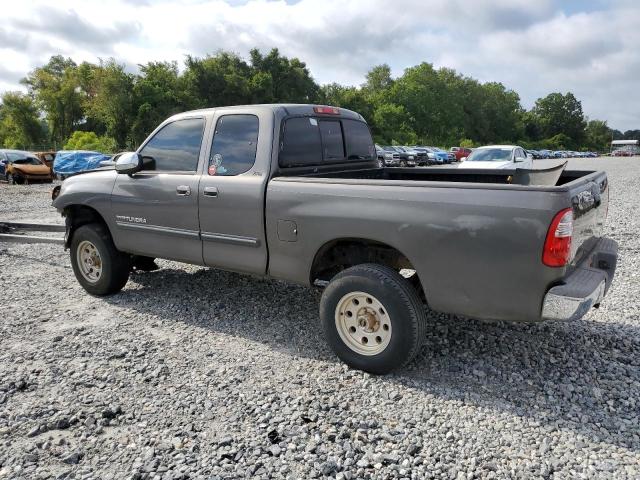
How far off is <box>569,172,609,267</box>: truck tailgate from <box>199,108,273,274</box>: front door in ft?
7.52

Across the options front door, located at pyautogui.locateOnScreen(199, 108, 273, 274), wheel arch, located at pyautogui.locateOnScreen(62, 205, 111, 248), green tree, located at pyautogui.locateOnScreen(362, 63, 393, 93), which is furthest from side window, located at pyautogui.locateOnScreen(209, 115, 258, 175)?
green tree, located at pyautogui.locateOnScreen(362, 63, 393, 93)

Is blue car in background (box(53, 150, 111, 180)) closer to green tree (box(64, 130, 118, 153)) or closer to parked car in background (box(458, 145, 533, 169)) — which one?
parked car in background (box(458, 145, 533, 169))

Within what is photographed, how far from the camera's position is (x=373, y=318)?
142 inches

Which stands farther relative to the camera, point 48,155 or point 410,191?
point 48,155

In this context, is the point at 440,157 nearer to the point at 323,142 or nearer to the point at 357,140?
the point at 357,140

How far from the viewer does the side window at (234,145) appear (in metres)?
4.27

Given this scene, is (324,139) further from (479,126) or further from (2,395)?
(479,126)

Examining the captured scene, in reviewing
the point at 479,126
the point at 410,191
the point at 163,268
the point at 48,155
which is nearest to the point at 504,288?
the point at 410,191

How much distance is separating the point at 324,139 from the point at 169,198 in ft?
5.21

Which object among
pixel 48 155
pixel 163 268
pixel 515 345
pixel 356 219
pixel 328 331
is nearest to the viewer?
pixel 356 219

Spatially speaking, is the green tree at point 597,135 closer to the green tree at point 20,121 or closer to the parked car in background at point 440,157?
the parked car in background at point 440,157

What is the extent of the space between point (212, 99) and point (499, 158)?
37.4 m

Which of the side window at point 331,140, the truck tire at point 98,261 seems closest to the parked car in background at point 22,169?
the truck tire at point 98,261

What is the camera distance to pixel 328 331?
3764 mm
